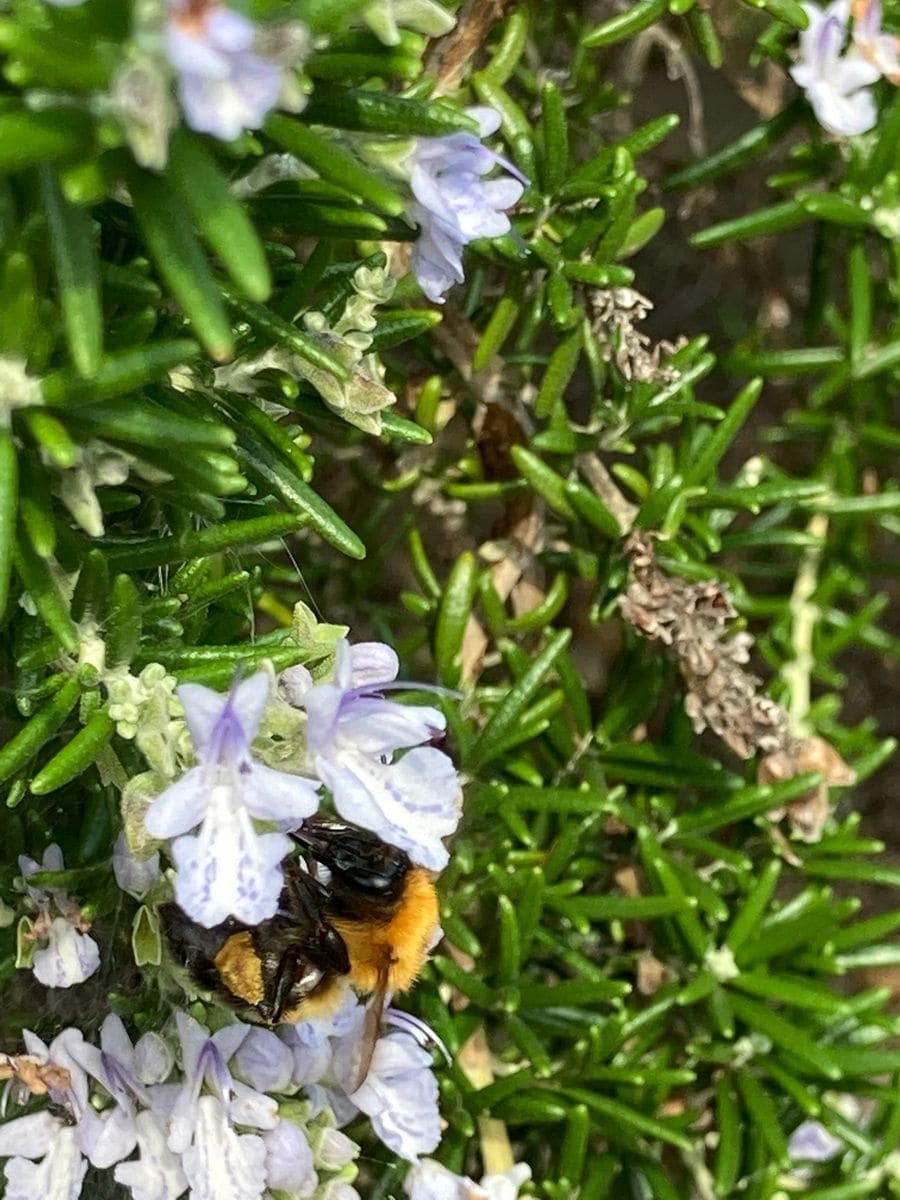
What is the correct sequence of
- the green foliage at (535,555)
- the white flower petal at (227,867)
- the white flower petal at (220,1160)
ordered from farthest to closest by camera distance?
1. the white flower petal at (220,1160)
2. the green foliage at (535,555)
3. the white flower petal at (227,867)

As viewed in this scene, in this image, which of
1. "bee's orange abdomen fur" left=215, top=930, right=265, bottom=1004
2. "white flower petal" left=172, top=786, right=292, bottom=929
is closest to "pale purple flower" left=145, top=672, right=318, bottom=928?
"white flower petal" left=172, top=786, right=292, bottom=929

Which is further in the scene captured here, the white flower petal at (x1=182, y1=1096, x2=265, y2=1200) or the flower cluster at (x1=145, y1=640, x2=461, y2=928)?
the white flower petal at (x1=182, y1=1096, x2=265, y2=1200)

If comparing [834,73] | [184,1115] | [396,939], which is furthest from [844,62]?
[184,1115]

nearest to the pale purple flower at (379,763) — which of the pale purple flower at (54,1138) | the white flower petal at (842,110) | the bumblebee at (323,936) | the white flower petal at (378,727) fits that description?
the white flower petal at (378,727)

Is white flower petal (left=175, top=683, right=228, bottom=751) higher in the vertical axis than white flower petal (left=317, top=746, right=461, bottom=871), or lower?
higher

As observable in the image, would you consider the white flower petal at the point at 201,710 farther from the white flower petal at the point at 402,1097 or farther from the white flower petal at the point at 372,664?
the white flower petal at the point at 402,1097

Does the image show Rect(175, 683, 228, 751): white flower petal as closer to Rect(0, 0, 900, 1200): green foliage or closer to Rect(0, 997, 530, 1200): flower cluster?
Rect(0, 0, 900, 1200): green foliage

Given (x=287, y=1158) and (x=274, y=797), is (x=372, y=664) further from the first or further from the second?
(x=287, y=1158)
